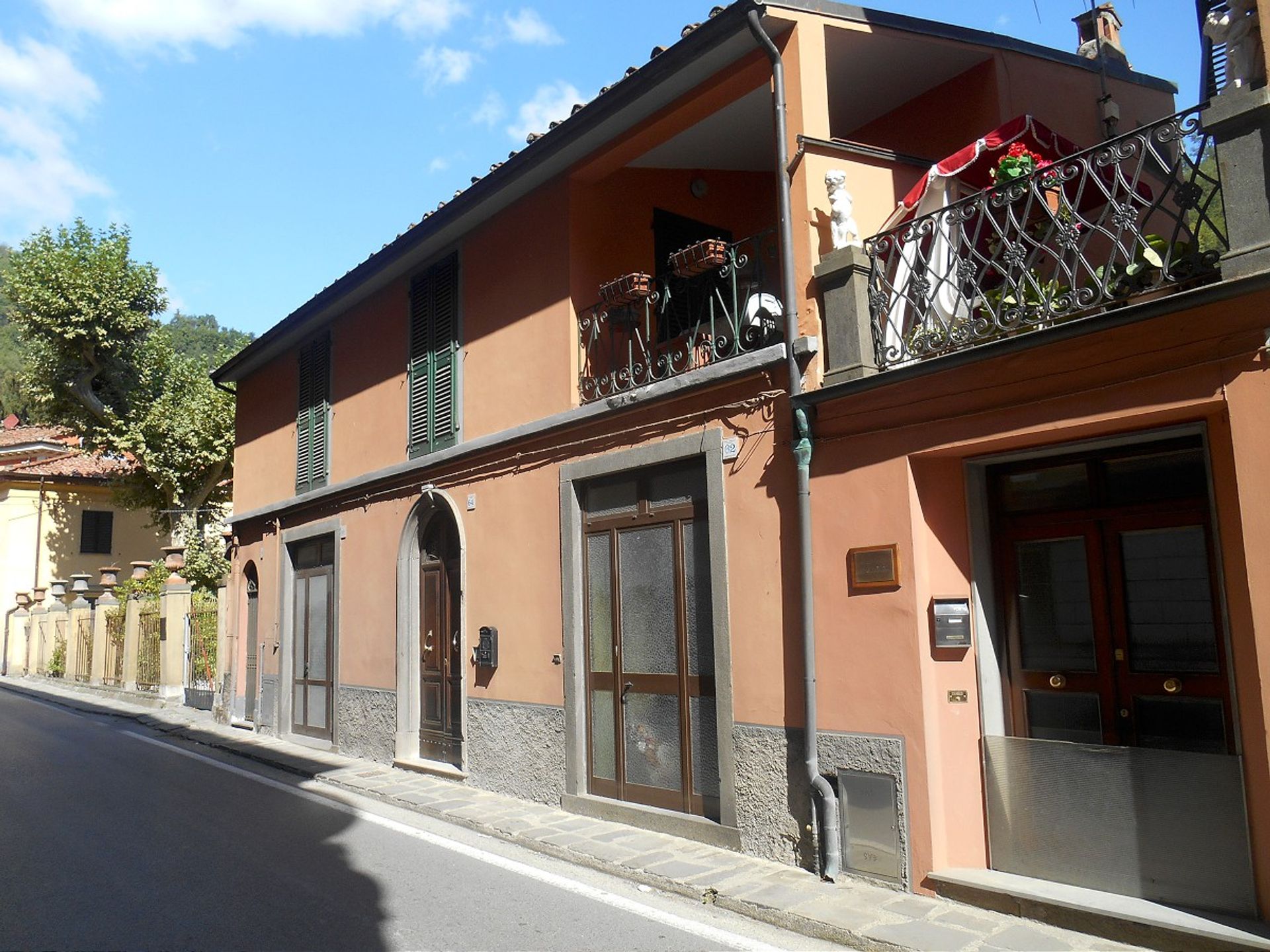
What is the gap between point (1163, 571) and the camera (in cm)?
580

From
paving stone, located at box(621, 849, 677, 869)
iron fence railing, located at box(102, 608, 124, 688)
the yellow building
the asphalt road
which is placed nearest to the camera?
the asphalt road

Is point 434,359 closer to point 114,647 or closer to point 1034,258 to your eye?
point 1034,258

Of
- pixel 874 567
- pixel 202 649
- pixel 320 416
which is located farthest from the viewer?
pixel 202 649

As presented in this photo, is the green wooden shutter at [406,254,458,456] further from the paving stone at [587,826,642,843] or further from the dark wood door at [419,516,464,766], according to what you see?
the paving stone at [587,826,642,843]

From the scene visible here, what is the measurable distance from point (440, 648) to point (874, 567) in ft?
20.6

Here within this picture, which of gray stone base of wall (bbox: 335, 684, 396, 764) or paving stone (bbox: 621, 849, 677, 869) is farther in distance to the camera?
gray stone base of wall (bbox: 335, 684, 396, 764)

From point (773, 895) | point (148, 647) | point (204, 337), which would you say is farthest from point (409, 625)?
point (204, 337)

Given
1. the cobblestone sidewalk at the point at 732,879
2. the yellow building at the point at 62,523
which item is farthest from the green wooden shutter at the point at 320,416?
the yellow building at the point at 62,523

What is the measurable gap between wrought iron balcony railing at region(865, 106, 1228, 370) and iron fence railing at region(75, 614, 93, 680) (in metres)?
24.7

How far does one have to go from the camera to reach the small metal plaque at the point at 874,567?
252 inches

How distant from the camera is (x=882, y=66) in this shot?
8414 millimetres

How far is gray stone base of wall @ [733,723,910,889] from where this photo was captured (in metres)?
6.32

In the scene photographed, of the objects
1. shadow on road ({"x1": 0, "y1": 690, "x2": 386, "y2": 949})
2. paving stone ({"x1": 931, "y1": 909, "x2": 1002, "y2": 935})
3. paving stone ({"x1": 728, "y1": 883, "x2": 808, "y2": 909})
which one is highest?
shadow on road ({"x1": 0, "y1": 690, "x2": 386, "y2": 949})

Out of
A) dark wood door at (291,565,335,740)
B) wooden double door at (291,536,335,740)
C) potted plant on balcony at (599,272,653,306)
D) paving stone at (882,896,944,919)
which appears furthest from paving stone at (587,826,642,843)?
dark wood door at (291,565,335,740)
